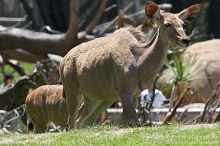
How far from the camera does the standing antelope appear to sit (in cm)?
1109

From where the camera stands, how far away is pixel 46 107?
1540 centimetres

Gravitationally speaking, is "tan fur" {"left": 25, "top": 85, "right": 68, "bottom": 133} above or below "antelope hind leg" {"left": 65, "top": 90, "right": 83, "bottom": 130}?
below

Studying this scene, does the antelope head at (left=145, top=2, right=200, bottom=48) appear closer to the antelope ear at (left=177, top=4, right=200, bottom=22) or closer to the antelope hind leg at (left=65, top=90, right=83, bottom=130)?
the antelope ear at (left=177, top=4, right=200, bottom=22)

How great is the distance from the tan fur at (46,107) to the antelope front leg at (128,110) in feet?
12.9

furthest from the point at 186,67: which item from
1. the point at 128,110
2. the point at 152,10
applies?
the point at 128,110

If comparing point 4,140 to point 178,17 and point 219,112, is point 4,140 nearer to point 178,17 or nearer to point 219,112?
point 178,17

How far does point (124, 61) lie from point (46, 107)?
14.7 feet

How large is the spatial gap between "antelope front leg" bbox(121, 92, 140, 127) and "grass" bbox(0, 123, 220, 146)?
18.8 inches

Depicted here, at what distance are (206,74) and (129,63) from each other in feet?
32.4

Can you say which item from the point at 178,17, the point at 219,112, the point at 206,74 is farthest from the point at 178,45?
the point at 206,74

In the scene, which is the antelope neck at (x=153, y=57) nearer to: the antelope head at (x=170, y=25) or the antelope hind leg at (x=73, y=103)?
the antelope head at (x=170, y=25)

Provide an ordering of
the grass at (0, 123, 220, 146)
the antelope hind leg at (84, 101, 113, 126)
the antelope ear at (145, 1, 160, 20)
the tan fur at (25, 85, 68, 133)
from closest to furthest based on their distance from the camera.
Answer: the grass at (0, 123, 220, 146) → the antelope ear at (145, 1, 160, 20) → the antelope hind leg at (84, 101, 113, 126) → the tan fur at (25, 85, 68, 133)

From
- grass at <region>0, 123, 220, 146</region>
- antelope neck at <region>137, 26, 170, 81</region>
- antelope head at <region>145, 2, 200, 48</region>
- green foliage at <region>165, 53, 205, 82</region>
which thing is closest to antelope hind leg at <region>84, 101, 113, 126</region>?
antelope neck at <region>137, 26, 170, 81</region>

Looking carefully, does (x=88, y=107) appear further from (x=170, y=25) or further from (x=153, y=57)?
(x=170, y=25)
